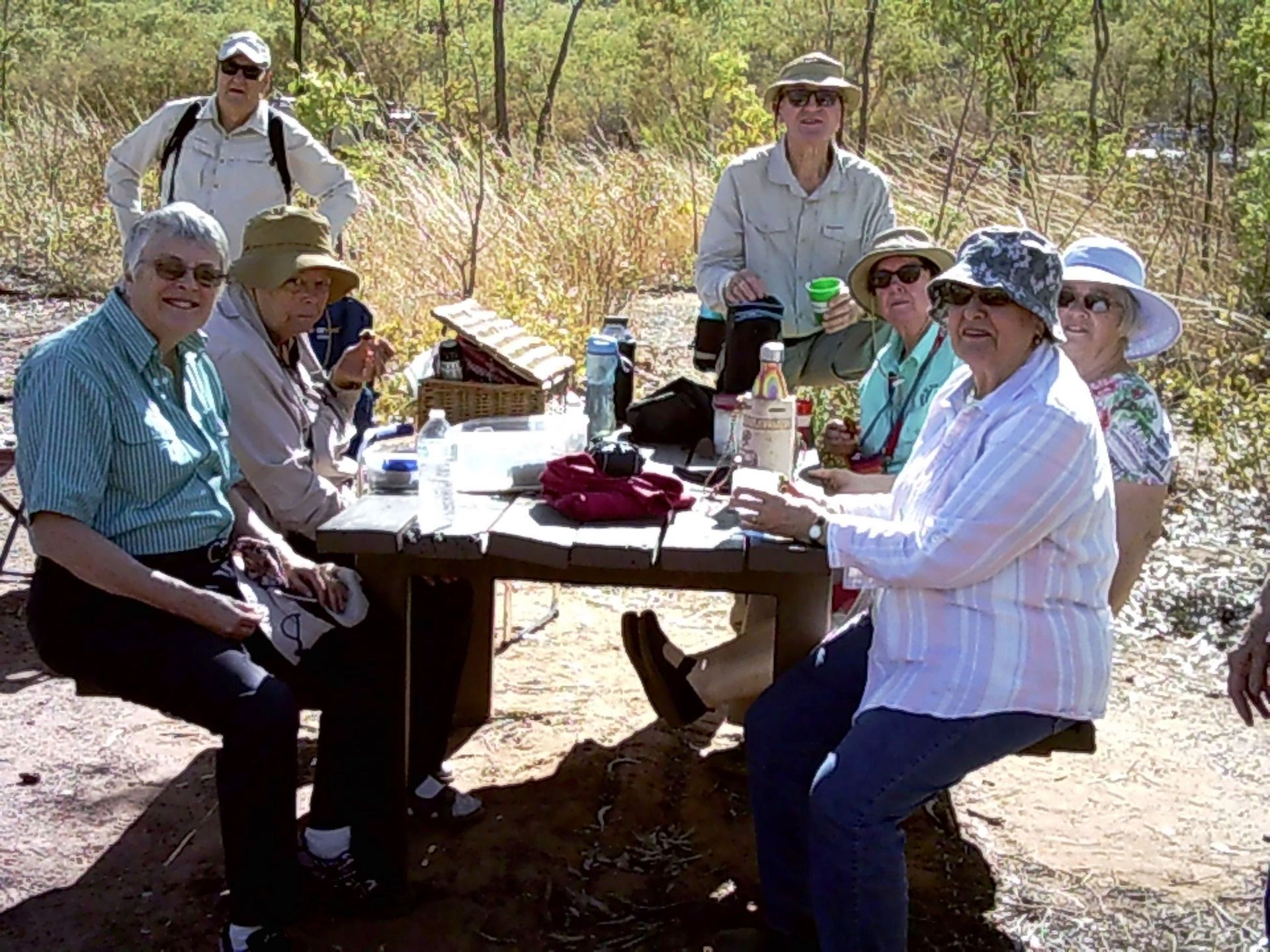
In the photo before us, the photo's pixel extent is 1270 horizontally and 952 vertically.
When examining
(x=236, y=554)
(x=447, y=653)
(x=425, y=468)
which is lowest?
(x=447, y=653)

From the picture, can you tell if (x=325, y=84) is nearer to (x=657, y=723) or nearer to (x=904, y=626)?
(x=657, y=723)

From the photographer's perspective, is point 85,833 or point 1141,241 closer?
point 85,833

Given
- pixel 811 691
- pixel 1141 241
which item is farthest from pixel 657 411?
pixel 1141 241

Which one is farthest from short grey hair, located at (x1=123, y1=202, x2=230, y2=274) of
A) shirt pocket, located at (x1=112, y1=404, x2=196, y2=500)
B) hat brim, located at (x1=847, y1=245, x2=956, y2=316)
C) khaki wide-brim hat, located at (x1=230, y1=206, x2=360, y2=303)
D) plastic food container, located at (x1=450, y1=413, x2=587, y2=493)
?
hat brim, located at (x1=847, y1=245, x2=956, y2=316)

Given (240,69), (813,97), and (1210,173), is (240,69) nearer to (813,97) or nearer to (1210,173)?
(813,97)

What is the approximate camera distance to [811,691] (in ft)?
9.01

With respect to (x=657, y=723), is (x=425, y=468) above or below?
above

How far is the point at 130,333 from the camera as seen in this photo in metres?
2.76

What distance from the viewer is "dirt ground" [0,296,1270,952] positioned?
9.80 feet

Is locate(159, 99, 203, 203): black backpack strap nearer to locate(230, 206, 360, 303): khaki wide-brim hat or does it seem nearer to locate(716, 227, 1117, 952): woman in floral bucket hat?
locate(230, 206, 360, 303): khaki wide-brim hat

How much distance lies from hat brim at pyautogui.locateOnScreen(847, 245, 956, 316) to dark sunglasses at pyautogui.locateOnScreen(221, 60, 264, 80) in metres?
2.53

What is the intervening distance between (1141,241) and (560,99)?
17800mm

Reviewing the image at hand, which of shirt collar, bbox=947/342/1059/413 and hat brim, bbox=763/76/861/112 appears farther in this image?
hat brim, bbox=763/76/861/112

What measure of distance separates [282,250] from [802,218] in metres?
1.93
